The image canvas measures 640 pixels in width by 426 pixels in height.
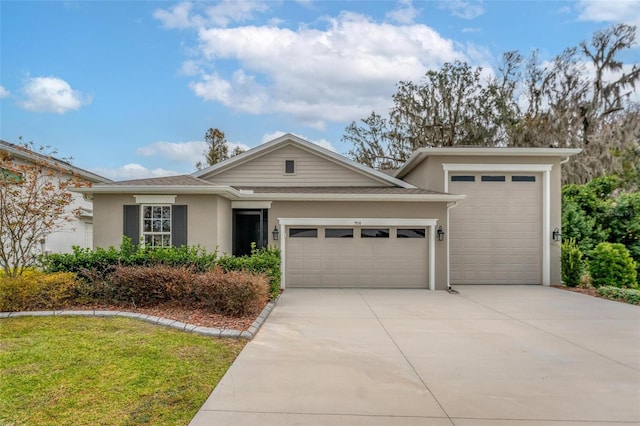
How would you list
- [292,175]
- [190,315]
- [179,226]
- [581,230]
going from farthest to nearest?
1. [292,175]
2. [581,230]
3. [179,226]
4. [190,315]

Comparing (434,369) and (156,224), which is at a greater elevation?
(156,224)

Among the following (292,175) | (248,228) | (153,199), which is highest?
(292,175)

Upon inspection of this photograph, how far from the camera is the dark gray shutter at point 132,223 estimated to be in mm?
9984

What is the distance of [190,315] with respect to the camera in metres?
6.70

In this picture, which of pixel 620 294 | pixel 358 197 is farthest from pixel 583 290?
pixel 358 197

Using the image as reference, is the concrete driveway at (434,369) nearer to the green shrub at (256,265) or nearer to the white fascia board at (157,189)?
the green shrub at (256,265)

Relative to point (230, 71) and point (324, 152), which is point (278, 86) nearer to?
point (230, 71)

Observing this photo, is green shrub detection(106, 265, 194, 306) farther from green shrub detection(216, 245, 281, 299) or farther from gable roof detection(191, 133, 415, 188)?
gable roof detection(191, 133, 415, 188)

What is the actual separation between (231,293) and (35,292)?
12.4ft

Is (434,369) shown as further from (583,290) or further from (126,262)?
(583,290)

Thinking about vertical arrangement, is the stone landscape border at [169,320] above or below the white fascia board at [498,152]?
below

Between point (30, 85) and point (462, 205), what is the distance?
13.4 m

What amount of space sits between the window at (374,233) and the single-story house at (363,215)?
31 millimetres

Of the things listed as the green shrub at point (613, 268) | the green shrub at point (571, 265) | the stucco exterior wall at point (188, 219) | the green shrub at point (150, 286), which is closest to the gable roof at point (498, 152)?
the green shrub at point (571, 265)
